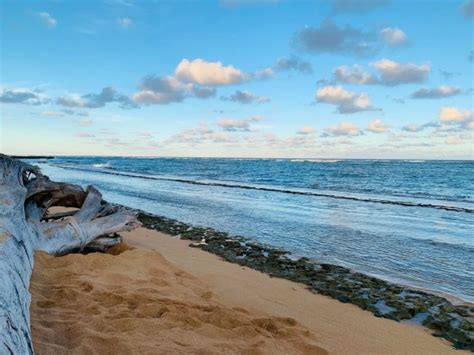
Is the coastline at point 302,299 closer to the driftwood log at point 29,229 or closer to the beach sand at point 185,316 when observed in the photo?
the beach sand at point 185,316

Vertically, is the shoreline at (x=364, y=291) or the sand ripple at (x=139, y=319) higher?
the sand ripple at (x=139, y=319)

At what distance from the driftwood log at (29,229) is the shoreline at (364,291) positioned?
208cm

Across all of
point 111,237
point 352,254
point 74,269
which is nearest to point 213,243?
point 111,237

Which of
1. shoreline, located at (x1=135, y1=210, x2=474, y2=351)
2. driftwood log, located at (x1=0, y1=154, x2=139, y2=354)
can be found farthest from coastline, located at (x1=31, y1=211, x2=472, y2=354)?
driftwood log, located at (x1=0, y1=154, x2=139, y2=354)

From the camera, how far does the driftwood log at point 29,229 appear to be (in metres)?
2.70

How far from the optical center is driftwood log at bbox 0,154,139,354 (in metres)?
2.70

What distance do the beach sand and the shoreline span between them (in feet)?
0.69

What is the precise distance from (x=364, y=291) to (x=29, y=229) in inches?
173

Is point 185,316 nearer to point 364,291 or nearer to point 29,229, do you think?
point 29,229

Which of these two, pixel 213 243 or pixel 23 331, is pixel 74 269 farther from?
pixel 213 243

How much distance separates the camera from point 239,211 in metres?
14.0

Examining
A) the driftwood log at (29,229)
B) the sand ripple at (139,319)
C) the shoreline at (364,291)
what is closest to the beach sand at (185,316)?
the sand ripple at (139,319)

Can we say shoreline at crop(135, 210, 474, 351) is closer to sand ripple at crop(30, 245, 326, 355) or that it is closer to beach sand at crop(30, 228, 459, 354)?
beach sand at crop(30, 228, 459, 354)

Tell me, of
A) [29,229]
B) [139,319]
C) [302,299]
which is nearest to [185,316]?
[139,319]
